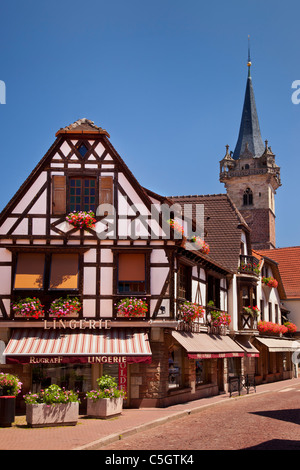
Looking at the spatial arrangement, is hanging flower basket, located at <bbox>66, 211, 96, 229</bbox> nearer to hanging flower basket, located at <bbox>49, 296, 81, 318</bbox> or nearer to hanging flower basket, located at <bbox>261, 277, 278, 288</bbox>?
hanging flower basket, located at <bbox>49, 296, 81, 318</bbox>

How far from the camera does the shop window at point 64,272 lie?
22.2 m

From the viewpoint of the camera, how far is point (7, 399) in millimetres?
16609

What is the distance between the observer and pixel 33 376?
71.5ft

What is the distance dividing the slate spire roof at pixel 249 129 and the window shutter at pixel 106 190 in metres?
83.5

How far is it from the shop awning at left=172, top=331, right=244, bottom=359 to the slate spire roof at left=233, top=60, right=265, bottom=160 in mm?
77540

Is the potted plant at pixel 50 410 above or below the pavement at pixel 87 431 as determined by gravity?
above

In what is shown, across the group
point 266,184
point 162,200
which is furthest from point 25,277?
point 266,184

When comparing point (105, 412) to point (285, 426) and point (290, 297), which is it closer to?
point (285, 426)

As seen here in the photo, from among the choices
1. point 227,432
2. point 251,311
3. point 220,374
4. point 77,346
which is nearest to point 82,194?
point 77,346

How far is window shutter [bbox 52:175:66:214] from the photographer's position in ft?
75.3

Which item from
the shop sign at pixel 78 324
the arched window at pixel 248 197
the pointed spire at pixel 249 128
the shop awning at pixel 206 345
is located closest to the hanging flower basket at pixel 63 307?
the shop sign at pixel 78 324

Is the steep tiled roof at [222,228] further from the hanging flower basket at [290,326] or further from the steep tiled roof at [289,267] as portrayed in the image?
the steep tiled roof at [289,267]

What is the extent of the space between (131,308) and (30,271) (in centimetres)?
368
